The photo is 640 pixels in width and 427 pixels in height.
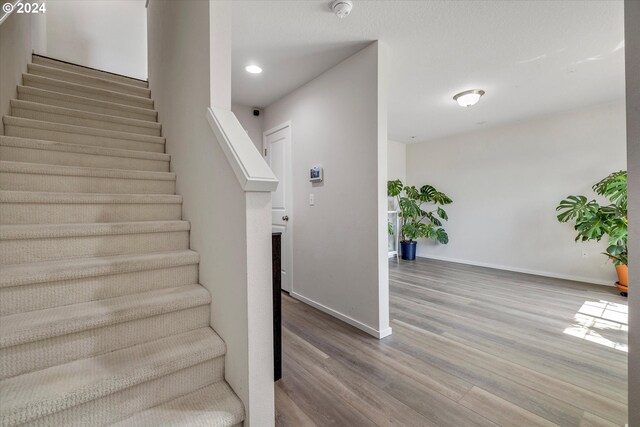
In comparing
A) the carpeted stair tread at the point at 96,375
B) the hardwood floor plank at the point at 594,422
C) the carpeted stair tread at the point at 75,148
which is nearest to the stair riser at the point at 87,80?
the carpeted stair tread at the point at 75,148

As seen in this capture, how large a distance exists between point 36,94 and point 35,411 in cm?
250

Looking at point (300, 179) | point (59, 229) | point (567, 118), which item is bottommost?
point (59, 229)

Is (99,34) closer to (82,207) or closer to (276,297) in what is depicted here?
(82,207)

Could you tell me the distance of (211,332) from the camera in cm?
134

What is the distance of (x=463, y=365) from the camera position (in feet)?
6.04

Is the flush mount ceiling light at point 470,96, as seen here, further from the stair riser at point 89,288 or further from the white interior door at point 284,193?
the stair riser at point 89,288

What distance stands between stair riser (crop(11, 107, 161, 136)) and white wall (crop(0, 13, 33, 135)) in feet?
0.26

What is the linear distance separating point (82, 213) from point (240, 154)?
3.65ft

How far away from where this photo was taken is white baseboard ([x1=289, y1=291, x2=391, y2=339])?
226 cm

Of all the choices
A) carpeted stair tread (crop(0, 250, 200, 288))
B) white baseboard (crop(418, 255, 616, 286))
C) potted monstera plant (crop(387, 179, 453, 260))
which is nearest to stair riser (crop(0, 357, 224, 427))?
carpeted stair tread (crop(0, 250, 200, 288))

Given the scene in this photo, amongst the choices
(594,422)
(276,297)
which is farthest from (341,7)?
(594,422)

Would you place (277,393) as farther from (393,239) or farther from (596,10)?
(393,239)

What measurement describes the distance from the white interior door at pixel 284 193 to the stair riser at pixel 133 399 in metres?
2.11

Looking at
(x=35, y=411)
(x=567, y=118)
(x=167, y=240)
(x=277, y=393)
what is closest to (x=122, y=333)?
(x=35, y=411)
